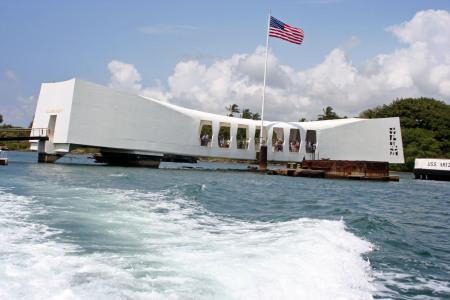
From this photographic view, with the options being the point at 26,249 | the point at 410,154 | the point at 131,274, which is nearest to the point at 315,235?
the point at 131,274

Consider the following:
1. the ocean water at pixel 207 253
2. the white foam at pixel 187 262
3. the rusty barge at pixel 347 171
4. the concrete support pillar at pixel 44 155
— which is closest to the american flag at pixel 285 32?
the rusty barge at pixel 347 171

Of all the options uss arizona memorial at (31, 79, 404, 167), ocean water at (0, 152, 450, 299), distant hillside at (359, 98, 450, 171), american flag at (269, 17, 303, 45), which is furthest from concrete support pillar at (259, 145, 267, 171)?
distant hillside at (359, 98, 450, 171)

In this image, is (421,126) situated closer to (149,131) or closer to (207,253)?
(149,131)

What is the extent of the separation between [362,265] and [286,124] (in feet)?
104

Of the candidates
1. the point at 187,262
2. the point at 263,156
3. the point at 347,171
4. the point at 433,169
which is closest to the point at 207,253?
the point at 187,262

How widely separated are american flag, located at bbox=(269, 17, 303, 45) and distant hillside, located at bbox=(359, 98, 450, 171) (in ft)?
89.0

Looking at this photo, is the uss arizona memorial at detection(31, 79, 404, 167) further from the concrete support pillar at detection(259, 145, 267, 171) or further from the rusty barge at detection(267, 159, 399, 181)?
the rusty barge at detection(267, 159, 399, 181)

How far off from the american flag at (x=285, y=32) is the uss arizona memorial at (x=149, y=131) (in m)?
8.64

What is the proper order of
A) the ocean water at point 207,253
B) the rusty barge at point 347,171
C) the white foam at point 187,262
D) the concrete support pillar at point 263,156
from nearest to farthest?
the white foam at point 187,262 < the ocean water at point 207,253 < the rusty barge at point 347,171 < the concrete support pillar at point 263,156

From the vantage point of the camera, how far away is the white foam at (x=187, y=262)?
362cm

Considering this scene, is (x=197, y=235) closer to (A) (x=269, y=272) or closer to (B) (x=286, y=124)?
(A) (x=269, y=272)

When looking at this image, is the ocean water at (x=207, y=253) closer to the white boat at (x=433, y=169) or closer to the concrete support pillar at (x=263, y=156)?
the concrete support pillar at (x=263, y=156)

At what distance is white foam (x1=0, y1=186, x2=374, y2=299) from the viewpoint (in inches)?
142

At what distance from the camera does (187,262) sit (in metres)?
4.54
